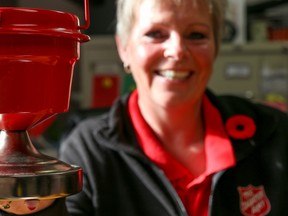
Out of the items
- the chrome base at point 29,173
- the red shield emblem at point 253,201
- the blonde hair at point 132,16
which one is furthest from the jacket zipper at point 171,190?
the chrome base at point 29,173

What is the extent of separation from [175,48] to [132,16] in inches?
7.1

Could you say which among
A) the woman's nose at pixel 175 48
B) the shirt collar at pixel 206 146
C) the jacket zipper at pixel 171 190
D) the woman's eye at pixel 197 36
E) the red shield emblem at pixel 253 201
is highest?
the woman's eye at pixel 197 36

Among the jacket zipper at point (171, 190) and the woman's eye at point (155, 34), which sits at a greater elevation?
the woman's eye at point (155, 34)

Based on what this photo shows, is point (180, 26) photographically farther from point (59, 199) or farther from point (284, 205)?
point (59, 199)

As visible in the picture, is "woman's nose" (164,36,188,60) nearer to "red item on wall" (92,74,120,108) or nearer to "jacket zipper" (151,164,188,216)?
"jacket zipper" (151,164,188,216)

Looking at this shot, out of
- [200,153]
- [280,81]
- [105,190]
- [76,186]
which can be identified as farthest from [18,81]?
[280,81]

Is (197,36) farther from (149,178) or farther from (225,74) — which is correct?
(225,74)

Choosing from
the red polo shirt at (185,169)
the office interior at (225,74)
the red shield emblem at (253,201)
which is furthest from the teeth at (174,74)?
the office interior at (225,74)

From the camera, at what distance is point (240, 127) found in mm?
1330

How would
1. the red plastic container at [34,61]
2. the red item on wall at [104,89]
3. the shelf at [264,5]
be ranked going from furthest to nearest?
1. the shelf at [264,5]
2. the red item on wall at [104,89]
3. the red plastic container at [34,61]

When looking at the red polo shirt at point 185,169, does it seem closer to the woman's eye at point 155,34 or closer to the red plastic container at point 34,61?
the woman's eye at point 155,34

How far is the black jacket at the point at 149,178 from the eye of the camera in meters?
1.19

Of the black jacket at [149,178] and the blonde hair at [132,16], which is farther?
the blonde hair at [132,16]

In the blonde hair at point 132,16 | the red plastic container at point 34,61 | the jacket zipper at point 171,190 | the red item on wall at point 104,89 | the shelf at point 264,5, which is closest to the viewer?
the red plastic container at point 34,61
